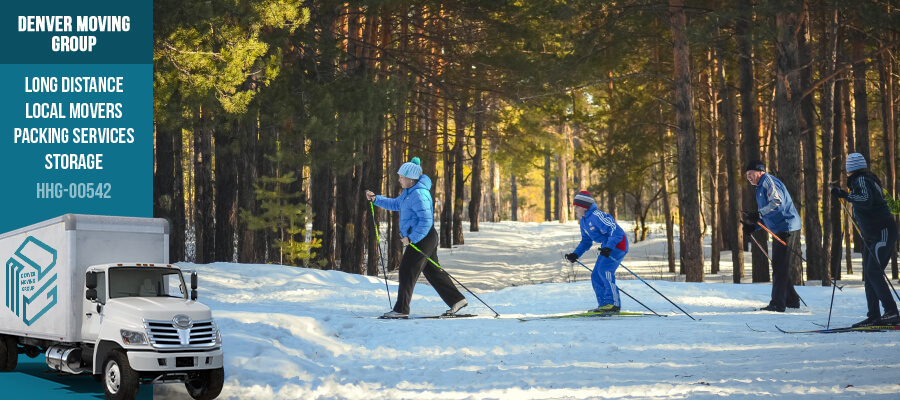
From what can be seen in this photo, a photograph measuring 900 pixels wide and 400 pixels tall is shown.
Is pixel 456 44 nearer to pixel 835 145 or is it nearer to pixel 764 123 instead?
pixel 835 145

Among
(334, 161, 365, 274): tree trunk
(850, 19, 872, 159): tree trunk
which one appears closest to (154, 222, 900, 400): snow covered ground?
(334, 161, 365, 274): tree trunk

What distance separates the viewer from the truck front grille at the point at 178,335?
7.76 metres

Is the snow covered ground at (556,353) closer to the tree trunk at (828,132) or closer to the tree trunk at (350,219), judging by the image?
the tree trunk at (828,132)

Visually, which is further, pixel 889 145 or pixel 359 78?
pixel 889 145

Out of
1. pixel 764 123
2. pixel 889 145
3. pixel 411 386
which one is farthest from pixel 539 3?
pixel 764 123

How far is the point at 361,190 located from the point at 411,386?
17.8m

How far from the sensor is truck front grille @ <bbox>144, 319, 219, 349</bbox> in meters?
7.76

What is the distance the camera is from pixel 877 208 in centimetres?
1040

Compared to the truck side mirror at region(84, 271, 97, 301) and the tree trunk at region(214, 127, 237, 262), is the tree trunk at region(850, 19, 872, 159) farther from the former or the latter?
the truck side mirror at region(84, 271, 97, 301)

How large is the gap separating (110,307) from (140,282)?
59cm

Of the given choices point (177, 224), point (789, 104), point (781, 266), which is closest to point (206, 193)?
point (177, 224)

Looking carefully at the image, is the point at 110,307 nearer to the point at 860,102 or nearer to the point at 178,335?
the point at 178,335

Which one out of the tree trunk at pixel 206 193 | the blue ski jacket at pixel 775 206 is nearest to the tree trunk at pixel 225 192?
the tree trunk at pixel 206 193

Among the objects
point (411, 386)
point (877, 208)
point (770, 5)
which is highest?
point (770, 5)
